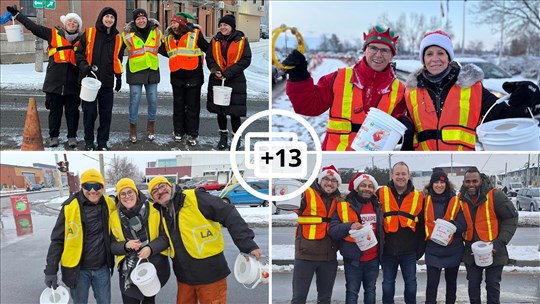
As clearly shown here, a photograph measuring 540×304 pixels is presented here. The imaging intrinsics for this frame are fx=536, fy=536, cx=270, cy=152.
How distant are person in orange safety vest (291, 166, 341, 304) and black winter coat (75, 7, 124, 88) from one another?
1.57 m

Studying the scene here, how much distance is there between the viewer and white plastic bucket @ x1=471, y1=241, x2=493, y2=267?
2766 mm

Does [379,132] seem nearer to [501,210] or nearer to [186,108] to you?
[501,210]

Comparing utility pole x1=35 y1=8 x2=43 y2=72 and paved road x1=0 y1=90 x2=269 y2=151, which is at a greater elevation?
utility pole x1=35 y1=8 x2=43 y2=72

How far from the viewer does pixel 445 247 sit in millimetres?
2807

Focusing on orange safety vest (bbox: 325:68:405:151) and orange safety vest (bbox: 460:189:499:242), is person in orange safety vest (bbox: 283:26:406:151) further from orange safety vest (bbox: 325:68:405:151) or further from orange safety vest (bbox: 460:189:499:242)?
orange safety vest (bbox: 460:189:499:242)

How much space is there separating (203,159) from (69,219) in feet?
2.56

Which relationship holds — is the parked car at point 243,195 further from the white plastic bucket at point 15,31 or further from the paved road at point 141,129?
the white plastic bucket at point 15,31

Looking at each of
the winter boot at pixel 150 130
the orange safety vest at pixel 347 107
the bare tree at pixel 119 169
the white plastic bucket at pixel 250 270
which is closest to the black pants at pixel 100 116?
the winter boot at pixel 150 130

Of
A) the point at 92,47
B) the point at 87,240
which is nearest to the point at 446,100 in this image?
the point at 87,240

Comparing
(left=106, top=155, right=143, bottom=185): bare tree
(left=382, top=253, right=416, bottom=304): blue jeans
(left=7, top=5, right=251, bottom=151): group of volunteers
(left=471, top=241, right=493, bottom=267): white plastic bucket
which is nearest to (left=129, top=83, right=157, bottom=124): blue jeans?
(left=7, top=5, right=251, bottom=151): group of volunteers

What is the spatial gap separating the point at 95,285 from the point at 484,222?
2.12 metres

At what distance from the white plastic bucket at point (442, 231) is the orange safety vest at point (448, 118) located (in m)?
0.44

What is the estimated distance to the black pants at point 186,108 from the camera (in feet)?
11.9

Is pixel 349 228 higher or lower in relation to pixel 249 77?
lower
